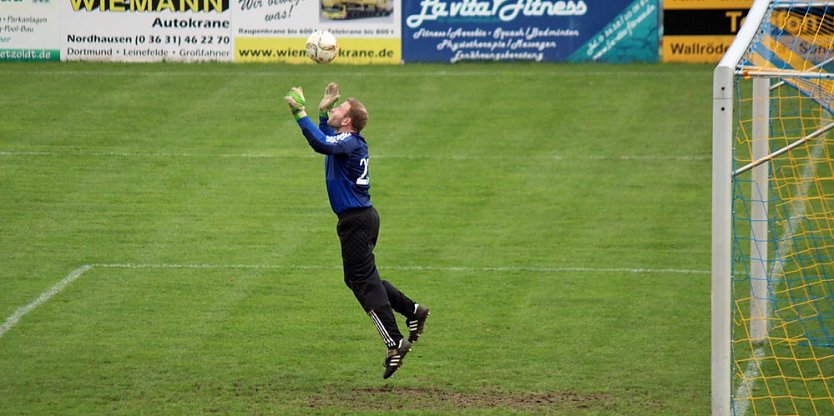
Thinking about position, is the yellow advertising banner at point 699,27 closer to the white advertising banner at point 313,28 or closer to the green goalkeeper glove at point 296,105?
the white advertising banner at point 313,28

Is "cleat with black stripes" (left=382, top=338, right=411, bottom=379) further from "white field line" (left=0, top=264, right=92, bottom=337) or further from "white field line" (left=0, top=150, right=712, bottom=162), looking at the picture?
"white field line" (left=0, top=150, right=712, bottom=162)

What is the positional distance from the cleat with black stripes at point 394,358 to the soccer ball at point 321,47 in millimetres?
2857

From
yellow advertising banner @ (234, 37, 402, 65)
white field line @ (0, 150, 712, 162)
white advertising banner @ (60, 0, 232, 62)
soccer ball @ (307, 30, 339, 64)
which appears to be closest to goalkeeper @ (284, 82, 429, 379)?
soccer ball @ (307, 30, 339, 64)

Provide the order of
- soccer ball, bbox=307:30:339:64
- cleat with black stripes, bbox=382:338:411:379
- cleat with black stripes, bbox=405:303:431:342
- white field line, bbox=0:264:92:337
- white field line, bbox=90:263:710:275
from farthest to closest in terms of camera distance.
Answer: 1. white field line, bbox=90:263:710:275
2. white field line, bbox=0:264:92:337
3. soccer ball, bbox=307:30:339:64
4. cleat with black stripes, bbox=405:303:431:342
5. cleat with black stripes, bbox=382:338:411:379

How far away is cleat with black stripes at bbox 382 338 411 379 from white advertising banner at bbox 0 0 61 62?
18.4m

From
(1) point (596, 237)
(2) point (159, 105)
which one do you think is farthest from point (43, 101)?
(1) point (596, 237)

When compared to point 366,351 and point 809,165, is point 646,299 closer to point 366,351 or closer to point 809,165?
point 366,351

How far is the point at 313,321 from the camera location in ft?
43.6

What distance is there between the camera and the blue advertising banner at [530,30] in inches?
1061

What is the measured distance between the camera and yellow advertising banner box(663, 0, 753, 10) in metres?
26.6

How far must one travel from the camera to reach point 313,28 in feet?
88.3

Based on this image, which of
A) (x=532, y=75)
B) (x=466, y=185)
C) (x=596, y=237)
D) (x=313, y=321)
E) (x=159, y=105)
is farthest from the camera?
(x=532, y=75)

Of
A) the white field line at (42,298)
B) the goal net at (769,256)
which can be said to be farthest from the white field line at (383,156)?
the white field line at (42,298)

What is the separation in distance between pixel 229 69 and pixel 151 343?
50.5 ft
